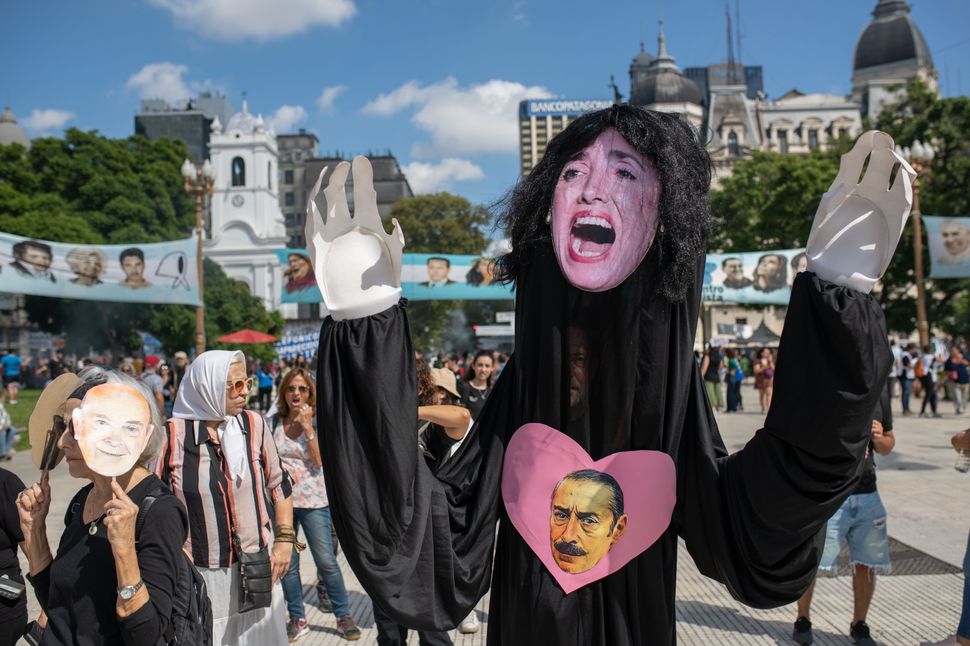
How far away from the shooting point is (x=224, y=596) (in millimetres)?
3984

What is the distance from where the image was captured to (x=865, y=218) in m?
1.96

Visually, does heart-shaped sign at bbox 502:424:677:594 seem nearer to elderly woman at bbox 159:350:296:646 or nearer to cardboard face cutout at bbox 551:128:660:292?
cardboard face cutout at bbox 551:128:660:292

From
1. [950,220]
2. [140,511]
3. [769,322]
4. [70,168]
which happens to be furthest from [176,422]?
[769,322]

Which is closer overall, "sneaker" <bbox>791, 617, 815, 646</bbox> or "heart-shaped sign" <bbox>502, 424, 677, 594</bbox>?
"heart-shaped sign" <bbox>502, 424, 677, 594</bbox>

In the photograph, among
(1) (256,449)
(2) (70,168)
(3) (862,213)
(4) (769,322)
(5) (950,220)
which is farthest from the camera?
(4) (769,322)

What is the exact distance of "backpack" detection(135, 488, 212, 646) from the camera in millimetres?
2725

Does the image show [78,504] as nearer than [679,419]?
No

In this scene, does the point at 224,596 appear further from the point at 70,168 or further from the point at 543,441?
the point at 70,168

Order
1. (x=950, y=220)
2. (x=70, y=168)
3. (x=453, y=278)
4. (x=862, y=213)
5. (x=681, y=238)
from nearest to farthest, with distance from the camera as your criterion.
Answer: (x=862, y=213)
(x=681, y=238)
(x=950, y=220)
(x=453, y=278)
(x=70, y=168)

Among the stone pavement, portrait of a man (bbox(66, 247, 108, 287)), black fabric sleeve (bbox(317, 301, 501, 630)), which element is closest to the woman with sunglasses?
the stone pavement

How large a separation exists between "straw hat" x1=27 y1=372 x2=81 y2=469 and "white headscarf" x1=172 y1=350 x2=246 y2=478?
0.85 meters

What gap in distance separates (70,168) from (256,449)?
137 ft

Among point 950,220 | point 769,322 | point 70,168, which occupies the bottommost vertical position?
point 769,322

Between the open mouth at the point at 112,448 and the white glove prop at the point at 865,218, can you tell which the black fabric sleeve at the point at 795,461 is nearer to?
the white glove prop at the point at 865,218
